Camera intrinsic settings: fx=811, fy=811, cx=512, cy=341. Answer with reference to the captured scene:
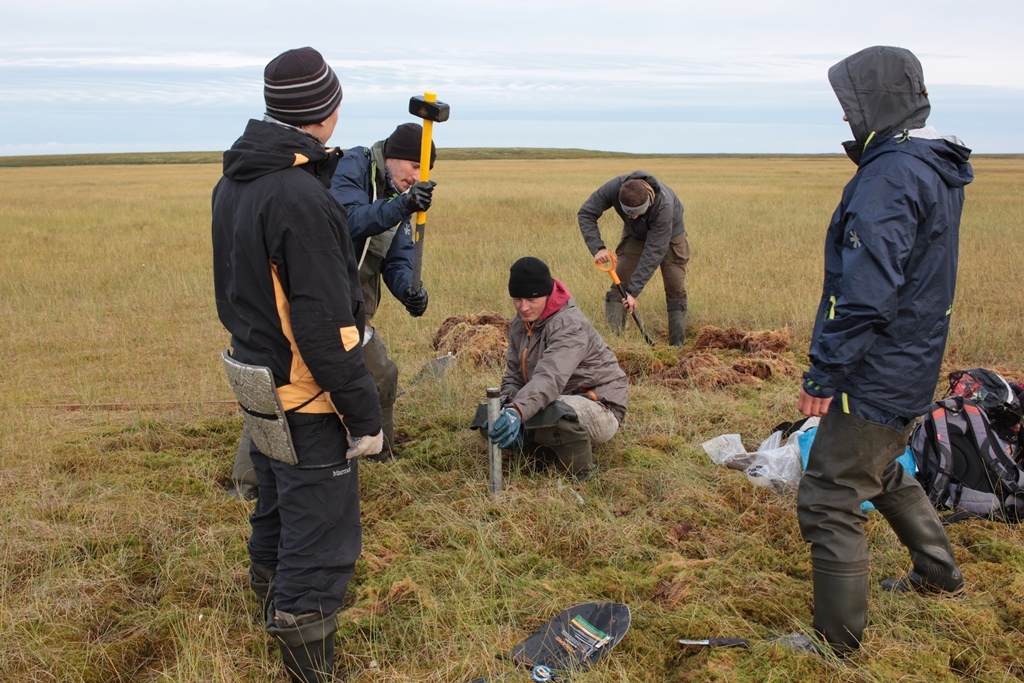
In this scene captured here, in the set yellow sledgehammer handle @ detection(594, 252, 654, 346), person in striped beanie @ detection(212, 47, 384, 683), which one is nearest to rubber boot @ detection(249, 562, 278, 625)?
person in striped beanie @ detection(212, 47, 384, 683)

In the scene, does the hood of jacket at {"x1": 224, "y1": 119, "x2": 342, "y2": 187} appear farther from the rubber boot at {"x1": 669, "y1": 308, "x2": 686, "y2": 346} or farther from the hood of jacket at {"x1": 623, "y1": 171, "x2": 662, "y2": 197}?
the rubber boot at {"x1": 669, "y1": 308, "x2": 686, "y2": 346}

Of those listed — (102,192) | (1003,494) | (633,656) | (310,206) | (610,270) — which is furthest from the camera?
(102,192)

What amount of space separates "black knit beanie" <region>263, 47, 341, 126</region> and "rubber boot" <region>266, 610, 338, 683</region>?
1.52 metres

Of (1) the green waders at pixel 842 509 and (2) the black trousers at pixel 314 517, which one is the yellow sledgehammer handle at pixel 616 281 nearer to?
(1) the green waders at pixel 842 509

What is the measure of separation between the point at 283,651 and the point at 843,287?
210cm

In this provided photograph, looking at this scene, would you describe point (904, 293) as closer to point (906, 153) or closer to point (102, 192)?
point (906, 153)

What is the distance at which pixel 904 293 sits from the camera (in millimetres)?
2525

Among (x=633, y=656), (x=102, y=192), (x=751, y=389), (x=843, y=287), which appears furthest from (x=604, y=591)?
(x=102, y=192)

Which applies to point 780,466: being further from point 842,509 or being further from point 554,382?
point 842,509

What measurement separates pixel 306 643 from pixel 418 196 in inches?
77.2

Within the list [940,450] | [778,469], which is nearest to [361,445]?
[778,469]

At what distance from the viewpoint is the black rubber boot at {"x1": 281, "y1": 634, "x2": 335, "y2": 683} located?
2562 millimetres

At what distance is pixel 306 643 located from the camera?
2.54 metres

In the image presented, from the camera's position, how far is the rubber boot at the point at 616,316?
7.45 meters
